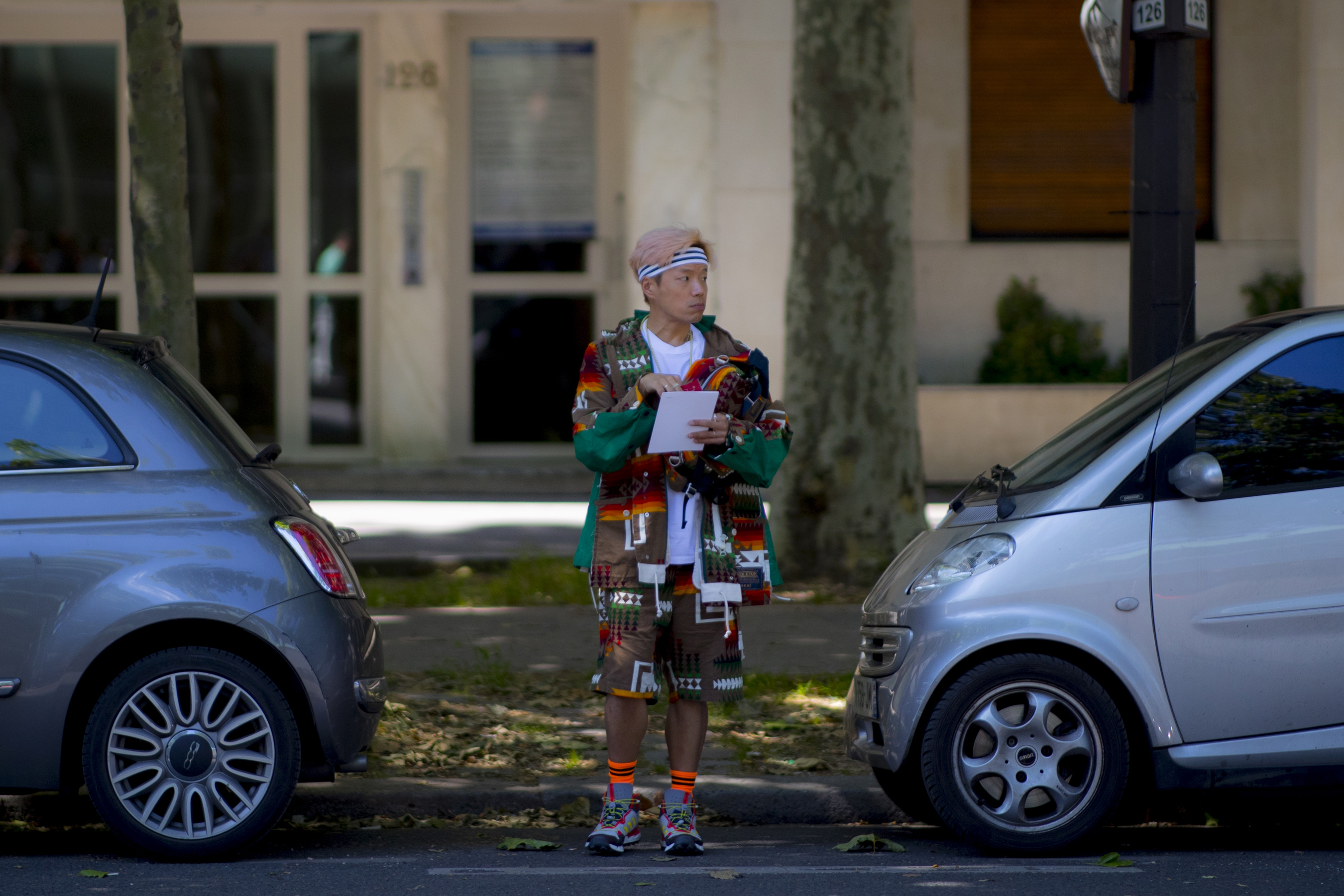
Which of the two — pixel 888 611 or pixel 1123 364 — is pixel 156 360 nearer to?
pixel 888 611

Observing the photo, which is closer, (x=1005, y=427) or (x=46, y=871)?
(x=46, y=871)

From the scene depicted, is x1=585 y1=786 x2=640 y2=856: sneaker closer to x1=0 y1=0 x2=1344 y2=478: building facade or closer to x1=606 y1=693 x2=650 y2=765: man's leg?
x1=606 y1=693 x2=650 y2=765: man's leg

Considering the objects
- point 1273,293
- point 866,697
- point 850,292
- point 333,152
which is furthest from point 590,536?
point 1273,293

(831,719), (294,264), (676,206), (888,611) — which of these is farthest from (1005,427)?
(888,611)

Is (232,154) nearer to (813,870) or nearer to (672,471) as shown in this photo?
(672,471)

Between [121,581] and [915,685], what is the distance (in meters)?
2.34

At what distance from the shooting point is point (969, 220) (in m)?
14.8

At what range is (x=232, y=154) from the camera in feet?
47.5

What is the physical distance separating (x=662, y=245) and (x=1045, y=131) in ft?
34.6

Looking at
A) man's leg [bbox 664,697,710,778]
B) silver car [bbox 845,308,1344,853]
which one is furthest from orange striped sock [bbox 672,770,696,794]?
silver car [bbox 845,308,1344,853]

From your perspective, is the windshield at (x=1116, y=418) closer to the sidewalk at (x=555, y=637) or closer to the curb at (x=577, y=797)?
the curb at (x=577, y=797)

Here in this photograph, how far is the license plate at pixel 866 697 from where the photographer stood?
5109 mm

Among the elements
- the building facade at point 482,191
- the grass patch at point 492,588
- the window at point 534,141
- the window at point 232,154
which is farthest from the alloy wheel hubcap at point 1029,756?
the window at point 232,154

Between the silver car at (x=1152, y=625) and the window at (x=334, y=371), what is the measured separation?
10271mm
